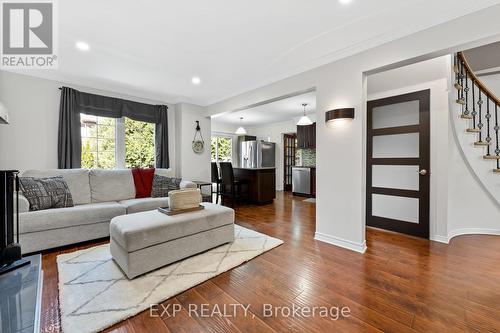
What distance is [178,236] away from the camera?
2172 millimetres

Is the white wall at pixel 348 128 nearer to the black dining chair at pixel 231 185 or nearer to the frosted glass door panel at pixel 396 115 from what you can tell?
the frosted glass door panel at pixel 396 115

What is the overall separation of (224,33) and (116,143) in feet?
10.1

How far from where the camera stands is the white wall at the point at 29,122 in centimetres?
298

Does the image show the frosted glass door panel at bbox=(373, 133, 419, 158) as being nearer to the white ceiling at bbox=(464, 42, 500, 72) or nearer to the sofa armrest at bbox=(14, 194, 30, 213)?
the white ceiling at bbox=(464, 42, 500, 72)

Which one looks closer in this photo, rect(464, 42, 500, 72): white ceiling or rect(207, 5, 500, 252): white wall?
rect(207, 5, 500, 252): white wall

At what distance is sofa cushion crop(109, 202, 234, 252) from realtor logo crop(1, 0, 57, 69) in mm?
2069

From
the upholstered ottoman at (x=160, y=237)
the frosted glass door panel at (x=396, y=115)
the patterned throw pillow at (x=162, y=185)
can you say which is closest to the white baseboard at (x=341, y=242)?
the upholstered ottoman at (x=160, y=237)

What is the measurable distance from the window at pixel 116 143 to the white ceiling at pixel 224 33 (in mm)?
793

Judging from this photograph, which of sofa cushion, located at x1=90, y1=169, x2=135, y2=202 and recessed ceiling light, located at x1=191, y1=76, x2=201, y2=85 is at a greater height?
recessed ceiling light, located at x1=191, y1=76, x2=201, y2=85

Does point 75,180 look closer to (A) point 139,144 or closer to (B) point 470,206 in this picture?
(A) point 139,144

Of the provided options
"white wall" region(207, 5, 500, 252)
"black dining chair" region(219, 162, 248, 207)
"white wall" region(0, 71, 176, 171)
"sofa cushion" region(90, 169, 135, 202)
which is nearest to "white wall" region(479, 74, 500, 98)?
"white wall" region(207, 5, 500, 252)

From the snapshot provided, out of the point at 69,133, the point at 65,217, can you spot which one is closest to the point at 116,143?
the point at 69,133

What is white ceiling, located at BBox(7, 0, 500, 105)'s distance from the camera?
1.88m

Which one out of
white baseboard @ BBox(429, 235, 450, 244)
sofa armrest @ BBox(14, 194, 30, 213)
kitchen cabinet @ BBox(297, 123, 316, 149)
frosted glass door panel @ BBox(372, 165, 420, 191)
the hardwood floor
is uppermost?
kitchen cabinet @ BBox(297, 123, 316, 149)
